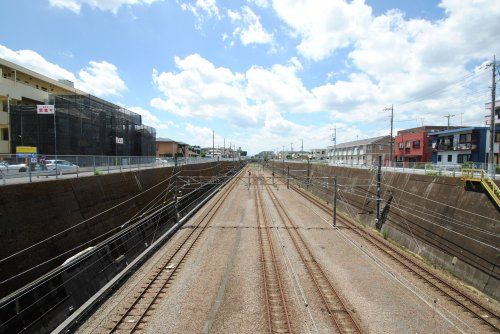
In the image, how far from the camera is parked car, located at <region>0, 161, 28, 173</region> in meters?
13.0

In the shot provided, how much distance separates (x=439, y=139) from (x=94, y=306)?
58.2 meters

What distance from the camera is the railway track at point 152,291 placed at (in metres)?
10.8

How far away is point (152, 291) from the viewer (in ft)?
43.9

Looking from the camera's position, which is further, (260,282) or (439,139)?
(439,139)

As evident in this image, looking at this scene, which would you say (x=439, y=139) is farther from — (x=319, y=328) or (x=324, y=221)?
(x=319, y=328)

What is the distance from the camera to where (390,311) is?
12.1m

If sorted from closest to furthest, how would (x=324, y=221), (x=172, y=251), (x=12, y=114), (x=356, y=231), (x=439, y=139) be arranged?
(x=172, y=251) → (x=356, y=231) → (x=324, y=221) → (x=12, y=114) → (x=439, y=139)

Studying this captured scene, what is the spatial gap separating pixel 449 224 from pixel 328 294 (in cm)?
1000

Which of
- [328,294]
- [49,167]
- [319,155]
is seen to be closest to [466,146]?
[328,294]

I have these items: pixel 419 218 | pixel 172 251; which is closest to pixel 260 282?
pixel 172 251

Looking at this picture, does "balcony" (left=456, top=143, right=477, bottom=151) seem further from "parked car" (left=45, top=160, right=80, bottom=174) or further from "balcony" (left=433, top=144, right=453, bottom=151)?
"parked car" (left=45, top=160, right=80, bottom=174)

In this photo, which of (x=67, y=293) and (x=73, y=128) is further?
(x=73, y=128)

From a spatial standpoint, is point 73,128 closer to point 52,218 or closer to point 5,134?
point 5,134

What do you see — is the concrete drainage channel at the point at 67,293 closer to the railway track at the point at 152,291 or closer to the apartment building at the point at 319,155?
the railway track at the point at 152,291
